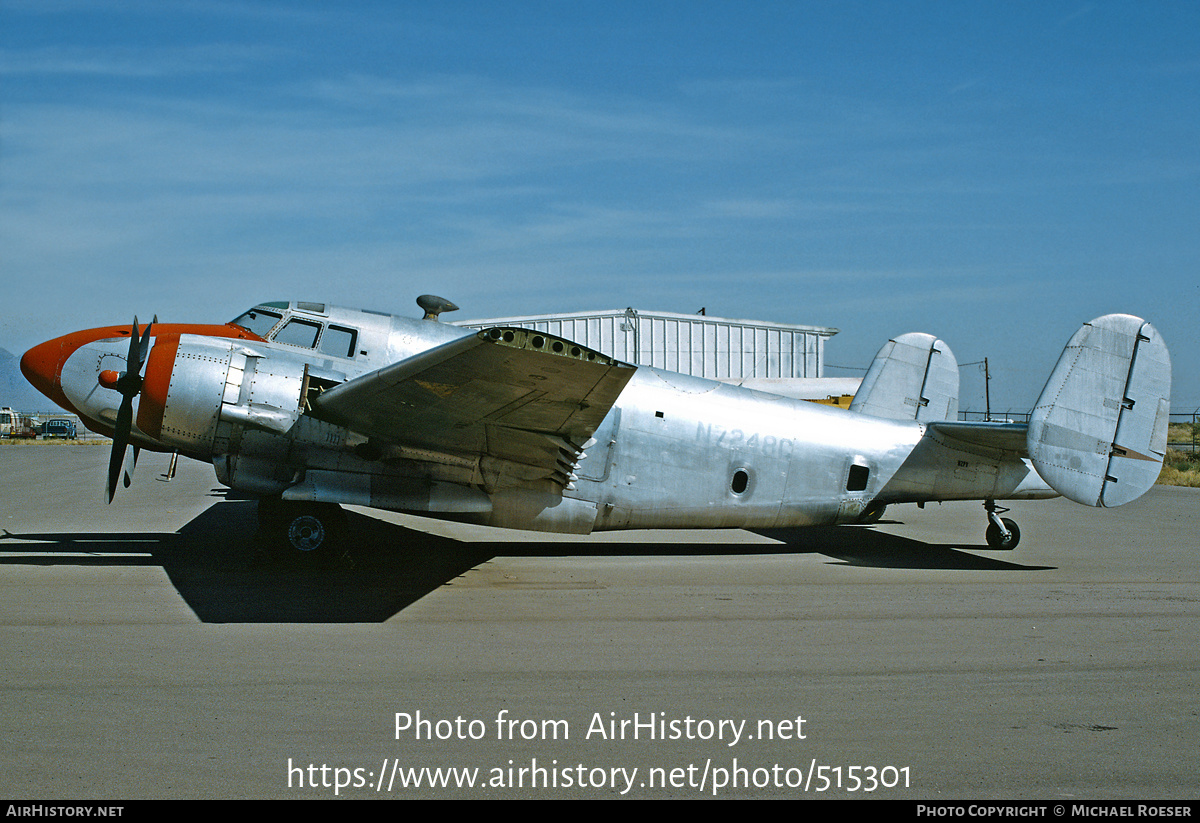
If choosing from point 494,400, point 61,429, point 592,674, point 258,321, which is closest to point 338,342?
point 258,321

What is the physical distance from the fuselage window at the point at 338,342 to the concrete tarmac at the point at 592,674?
2.45 m

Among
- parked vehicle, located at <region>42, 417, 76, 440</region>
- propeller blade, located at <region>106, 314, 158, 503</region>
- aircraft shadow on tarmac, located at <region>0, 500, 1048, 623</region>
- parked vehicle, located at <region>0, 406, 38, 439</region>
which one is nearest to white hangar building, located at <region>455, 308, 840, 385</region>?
aircraft shadow on tarmac, located at <region>0, 500, 1048, 623</region>

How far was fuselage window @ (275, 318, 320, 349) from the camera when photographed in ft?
31.2

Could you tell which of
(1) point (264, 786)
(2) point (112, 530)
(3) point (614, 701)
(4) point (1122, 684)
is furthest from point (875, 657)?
(2) point (112, 530)

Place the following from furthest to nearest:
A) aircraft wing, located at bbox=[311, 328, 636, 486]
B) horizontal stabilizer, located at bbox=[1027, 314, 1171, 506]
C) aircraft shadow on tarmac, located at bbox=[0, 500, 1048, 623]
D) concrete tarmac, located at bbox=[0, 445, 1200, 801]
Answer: horizontal stabilizer, located at bbox=[1027, 314, 1171, 506]
aircraft shadow on tarmac, located at bbox=[0, 500, 1048, 623]
aircraft wing, located at bbox=[311, 328, 636, 486]
concrete tarmac, located at bbox=[0, 445, 1200, 801]

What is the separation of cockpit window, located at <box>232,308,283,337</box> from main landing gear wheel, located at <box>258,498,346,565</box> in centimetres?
195

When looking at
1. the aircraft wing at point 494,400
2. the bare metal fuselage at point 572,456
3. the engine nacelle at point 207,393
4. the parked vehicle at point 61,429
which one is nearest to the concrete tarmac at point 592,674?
the bare metal fuselage at point 572,456

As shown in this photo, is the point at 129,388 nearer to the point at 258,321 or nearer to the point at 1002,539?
the point at 258,321

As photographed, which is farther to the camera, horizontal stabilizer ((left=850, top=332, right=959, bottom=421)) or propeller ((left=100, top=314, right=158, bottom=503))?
horizontal stabilizer ((left=850, top=332, right=959, bottom=421))

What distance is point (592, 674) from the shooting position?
5.70m

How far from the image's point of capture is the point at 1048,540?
13305mm

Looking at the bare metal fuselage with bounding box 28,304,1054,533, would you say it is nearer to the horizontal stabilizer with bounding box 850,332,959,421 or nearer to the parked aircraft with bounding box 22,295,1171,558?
the parked aircraft with bounding box 22,295,1171,558

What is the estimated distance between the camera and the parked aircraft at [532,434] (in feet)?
28.8

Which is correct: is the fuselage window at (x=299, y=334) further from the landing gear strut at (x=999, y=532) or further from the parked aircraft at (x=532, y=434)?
the landing gear strut at (x=999, y=532)
